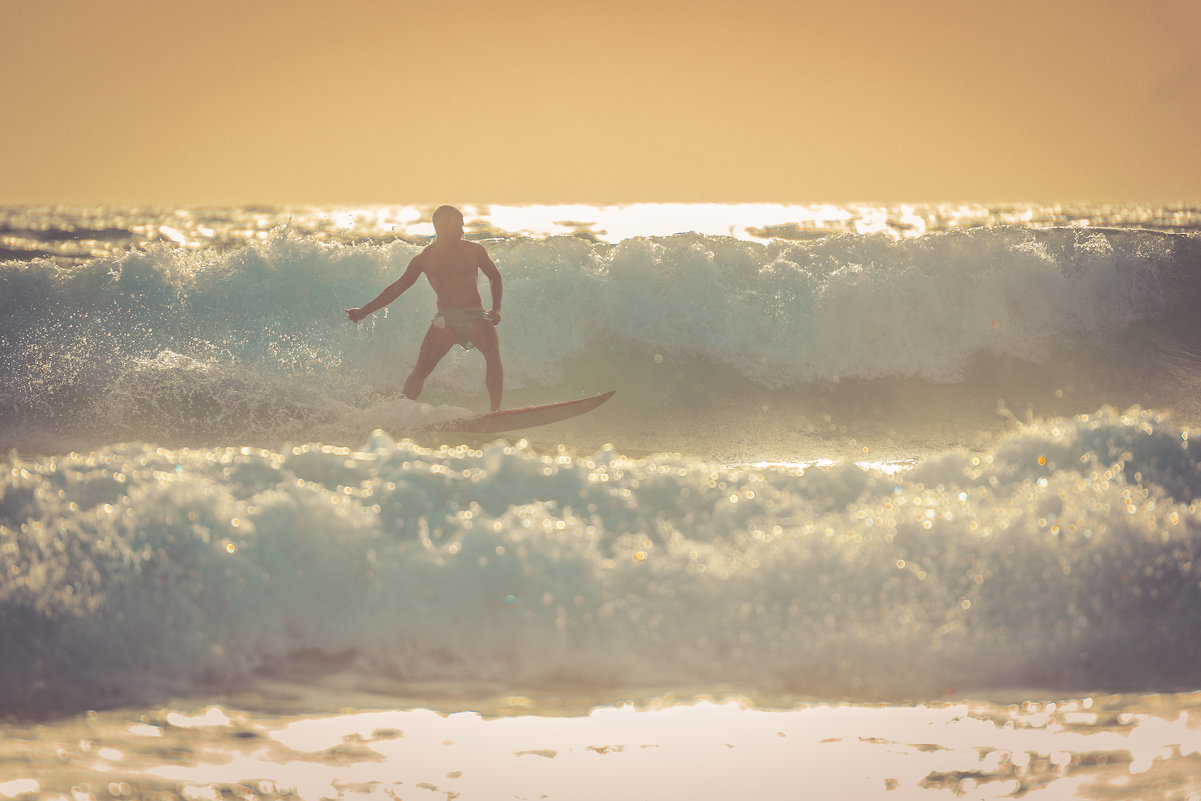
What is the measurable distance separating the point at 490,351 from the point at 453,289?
0.60 meters

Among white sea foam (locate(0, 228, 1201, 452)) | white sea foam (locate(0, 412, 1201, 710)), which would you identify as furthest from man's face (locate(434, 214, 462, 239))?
white sea foam (locate(0, 412, 1201, 710))

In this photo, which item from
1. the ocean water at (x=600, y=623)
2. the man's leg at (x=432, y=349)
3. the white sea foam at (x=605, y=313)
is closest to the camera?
the ocean water at (x=600, y=623)

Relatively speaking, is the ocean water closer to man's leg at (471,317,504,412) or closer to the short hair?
man's leg at (471,317,504,412)

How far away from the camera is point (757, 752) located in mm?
2906

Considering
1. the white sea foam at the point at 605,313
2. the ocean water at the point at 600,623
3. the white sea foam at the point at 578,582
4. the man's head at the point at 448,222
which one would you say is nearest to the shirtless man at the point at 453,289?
the man's head at the point at 448,222

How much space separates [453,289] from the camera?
7.26 meters

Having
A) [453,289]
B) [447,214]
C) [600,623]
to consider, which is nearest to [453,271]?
[453,289]

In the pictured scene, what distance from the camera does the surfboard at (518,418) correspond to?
7.44 meters

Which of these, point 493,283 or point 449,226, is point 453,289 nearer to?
point 493,283

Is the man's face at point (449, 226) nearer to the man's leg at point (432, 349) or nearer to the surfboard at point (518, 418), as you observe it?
the man's leg at point (432, 349)

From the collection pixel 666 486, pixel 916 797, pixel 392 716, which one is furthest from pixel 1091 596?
pixel 392 716

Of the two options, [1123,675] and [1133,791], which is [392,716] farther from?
[1123,675]

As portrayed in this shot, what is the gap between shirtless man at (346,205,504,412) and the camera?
23.7 ft

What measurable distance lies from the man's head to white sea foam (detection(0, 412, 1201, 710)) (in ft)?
11.1
